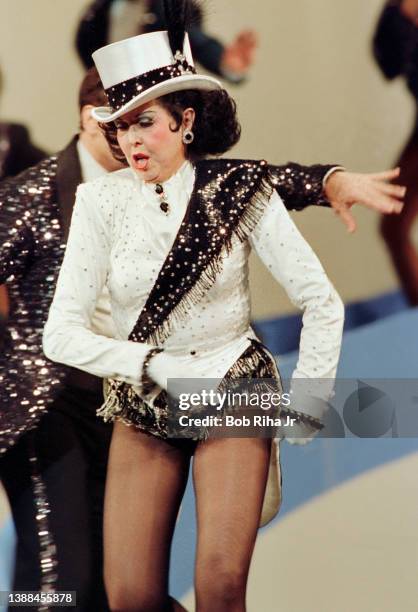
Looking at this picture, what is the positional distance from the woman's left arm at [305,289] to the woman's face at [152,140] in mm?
216

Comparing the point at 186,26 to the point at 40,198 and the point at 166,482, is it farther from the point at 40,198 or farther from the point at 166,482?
the point at 166,482

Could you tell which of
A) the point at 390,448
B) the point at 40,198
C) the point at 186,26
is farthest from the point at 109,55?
the point at 390,448

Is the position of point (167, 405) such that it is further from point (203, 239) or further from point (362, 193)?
point (362, 193)

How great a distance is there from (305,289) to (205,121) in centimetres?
40

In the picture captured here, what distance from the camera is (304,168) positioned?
1.78m

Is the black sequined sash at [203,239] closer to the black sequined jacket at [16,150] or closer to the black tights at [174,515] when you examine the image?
the black tights at [174,515]

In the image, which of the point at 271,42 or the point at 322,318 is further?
the point at 271,42

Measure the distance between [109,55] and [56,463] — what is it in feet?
2.80

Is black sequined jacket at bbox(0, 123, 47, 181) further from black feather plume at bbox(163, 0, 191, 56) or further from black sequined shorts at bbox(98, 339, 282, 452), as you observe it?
black sequined shorts at bbox(98, 339, 282, 452)

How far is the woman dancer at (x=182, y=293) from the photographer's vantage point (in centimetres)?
166

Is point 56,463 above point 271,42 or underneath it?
underneath

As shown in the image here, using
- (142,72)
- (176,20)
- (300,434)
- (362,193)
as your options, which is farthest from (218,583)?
(176,20)

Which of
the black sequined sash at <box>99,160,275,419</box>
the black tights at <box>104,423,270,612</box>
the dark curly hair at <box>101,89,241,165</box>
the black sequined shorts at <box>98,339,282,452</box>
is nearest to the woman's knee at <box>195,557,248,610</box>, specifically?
the black tights at <box>104,423,270,612</box>

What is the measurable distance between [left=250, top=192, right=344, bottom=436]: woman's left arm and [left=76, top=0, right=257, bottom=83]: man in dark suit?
329 mm
